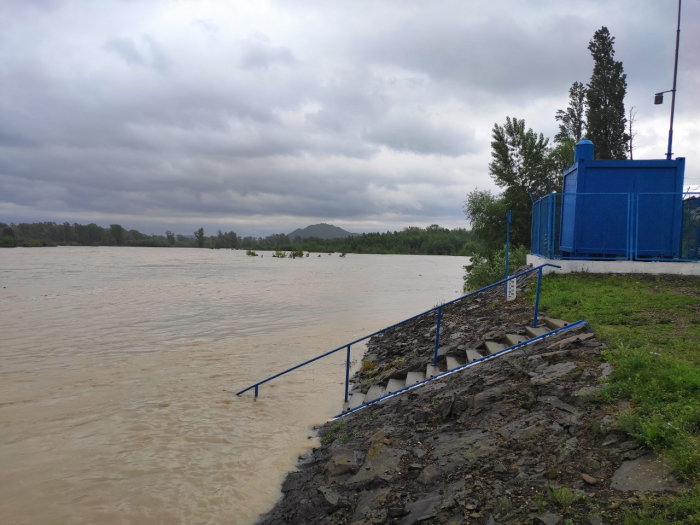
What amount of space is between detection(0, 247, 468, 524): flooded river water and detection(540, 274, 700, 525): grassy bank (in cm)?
450

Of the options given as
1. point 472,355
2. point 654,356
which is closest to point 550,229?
point 472,355

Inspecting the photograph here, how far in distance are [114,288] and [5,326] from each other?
601 inches

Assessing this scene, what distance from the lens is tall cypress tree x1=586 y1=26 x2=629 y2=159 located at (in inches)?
1225

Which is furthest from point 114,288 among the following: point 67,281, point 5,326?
point 5,326

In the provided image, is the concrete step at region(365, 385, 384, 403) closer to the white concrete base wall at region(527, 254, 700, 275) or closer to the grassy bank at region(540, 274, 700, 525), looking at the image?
the grassy bank at region(540, 274, 700, 525)

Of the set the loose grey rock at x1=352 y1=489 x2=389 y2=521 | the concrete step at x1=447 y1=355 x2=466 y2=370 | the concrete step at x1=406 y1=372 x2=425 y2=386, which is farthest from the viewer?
the concrete step at x1=406 y1=372 x2=425 y2=386

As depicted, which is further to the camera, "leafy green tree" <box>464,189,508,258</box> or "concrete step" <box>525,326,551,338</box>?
"leafy green tree" <box>464,189,508,258</box>

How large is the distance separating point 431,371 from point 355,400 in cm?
184

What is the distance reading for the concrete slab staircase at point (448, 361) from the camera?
27.8 ft

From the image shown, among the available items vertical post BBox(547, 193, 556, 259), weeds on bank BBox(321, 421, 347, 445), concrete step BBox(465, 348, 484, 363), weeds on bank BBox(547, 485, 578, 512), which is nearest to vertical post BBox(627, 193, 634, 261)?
vertical post BBox(547, 193, 556, 259)

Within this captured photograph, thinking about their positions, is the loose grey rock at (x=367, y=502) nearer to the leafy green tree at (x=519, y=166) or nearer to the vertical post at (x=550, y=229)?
the vertical post at (x=550, y=229)

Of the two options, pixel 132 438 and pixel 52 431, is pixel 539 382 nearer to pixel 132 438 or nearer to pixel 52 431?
pixel 132 438

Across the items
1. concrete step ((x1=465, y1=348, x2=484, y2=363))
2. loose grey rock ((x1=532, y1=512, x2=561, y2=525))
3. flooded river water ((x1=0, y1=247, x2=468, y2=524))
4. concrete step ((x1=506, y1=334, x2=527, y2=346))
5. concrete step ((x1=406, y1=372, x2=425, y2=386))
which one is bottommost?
flooded river water ((x1=0, y1=247, x2=468, y2=524))

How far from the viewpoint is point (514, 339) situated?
8.50m
